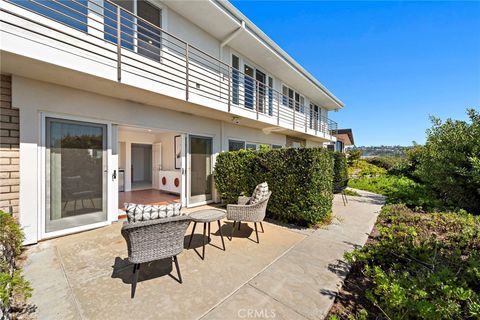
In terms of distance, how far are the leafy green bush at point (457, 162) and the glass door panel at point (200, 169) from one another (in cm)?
754

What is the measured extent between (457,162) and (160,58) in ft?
30.9

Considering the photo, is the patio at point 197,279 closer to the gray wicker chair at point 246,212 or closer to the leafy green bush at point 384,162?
the gray wicker chair at point 246,212

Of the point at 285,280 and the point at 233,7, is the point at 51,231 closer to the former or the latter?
the point at 285,280

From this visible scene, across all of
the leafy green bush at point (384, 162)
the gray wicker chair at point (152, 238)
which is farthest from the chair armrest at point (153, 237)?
the leafy green bush at point (384, 162)

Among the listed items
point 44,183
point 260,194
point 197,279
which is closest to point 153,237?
point 197,279

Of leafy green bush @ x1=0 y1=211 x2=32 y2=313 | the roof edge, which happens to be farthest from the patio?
the roof edge

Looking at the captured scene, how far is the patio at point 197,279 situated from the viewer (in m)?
2.32

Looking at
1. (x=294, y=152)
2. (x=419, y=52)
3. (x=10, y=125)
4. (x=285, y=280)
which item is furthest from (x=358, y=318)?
(x=419, y=52)

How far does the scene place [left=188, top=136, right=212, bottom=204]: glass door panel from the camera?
707 cm

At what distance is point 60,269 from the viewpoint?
124 inches

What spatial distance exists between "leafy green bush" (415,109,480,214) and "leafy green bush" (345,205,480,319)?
1.05 meters

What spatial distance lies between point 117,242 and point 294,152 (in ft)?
15.6
